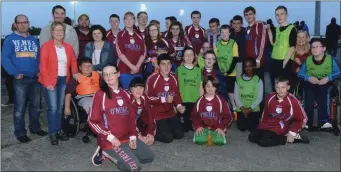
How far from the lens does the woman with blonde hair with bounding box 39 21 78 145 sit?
16.3 feet

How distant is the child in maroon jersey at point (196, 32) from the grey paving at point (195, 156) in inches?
97.4

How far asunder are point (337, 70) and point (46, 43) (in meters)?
4.35

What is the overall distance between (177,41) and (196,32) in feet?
3.05

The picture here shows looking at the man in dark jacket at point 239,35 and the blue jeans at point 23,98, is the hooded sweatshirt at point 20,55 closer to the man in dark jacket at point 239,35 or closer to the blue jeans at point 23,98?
the blue jeans at point 23,98

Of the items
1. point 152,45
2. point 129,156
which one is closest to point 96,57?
point 152,45

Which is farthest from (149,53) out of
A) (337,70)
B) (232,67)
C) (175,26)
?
(337,70)

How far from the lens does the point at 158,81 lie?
567cm

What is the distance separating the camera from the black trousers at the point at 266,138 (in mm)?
4949

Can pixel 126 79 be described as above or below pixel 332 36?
below

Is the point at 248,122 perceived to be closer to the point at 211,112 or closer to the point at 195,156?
the point at 211,112

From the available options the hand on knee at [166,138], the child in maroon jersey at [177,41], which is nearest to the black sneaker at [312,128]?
the hand on knee at [166,138]

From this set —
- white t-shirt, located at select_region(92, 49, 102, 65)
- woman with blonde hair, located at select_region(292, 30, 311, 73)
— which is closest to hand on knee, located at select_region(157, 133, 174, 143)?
white t-shirt, located at select_region(92, 49, 102, 65)

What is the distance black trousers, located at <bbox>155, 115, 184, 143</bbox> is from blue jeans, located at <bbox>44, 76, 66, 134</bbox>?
1.44 meters

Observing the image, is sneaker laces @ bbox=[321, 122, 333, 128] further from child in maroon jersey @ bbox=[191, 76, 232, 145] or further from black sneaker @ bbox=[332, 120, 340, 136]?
child in maroon jersey @ bbox=[191, 76, 232, 145]
